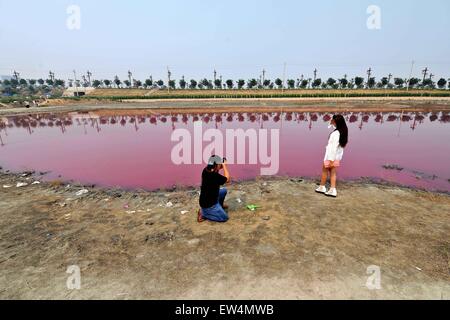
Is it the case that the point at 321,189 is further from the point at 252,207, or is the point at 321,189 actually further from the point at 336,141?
the point at 252,207

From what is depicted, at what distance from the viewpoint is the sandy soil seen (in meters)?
3.25

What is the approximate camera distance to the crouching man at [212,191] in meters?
4.48

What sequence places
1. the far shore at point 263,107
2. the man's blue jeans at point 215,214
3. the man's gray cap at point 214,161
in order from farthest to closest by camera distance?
the far shore at point 263,107 < the man's blue jeans at point 215,214 < the man's gray cap at point 214,161

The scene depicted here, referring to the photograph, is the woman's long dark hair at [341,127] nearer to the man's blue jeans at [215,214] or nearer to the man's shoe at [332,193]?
the man's shoe at [332,193]

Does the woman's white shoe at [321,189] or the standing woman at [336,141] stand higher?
the standing woman at [336,141]

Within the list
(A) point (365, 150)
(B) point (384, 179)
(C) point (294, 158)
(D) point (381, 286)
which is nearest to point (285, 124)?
(A) point (365, 150)

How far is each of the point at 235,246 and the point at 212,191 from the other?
1083 mm

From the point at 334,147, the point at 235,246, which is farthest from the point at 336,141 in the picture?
the point at 235,246

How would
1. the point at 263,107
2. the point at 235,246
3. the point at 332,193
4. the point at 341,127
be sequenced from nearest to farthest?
the point at 235,246 → the point at 341,127 → the point at 332,193 → the point at 263,107

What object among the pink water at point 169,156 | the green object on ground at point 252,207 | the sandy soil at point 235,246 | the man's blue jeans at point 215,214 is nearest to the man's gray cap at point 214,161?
the man's blue jeans at point 215,214

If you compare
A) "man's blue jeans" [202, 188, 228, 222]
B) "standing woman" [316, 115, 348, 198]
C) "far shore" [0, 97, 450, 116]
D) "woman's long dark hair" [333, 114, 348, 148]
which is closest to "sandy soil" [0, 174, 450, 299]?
"man's blue jeans" [202, 188, 228, 222]

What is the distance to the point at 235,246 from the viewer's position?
4113mm

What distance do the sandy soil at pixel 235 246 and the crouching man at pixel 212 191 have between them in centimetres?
20
